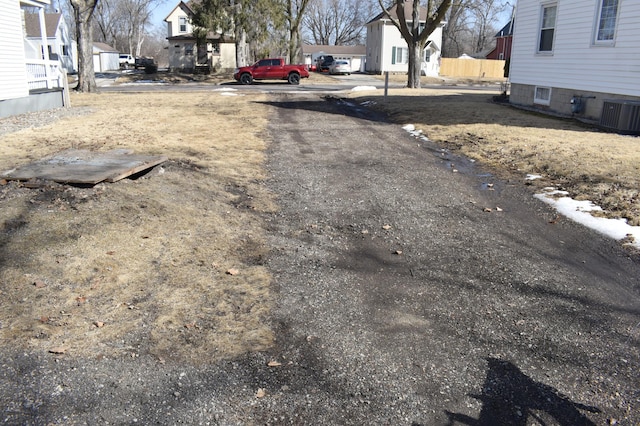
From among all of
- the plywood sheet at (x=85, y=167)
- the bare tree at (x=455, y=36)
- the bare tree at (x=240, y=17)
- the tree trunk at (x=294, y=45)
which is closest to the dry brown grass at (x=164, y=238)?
→ the plywood sheet at (x=85, y=167)

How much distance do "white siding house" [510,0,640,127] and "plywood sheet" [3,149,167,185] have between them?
436 inches

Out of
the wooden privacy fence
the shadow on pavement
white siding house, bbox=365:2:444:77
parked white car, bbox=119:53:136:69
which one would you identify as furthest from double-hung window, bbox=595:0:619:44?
parked white car, bbox=119:53:136:69

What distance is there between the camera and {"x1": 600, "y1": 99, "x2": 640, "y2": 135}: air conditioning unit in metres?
12.1

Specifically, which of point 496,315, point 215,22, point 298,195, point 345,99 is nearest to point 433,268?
point 496,315

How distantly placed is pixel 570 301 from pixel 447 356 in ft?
5.09

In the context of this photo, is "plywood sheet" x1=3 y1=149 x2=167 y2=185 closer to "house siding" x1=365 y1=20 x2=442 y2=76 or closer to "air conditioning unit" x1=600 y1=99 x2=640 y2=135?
"air conditioning unit" x1=600 y1=99 x2=640 y2=135

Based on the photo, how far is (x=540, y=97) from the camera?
56.1 feet

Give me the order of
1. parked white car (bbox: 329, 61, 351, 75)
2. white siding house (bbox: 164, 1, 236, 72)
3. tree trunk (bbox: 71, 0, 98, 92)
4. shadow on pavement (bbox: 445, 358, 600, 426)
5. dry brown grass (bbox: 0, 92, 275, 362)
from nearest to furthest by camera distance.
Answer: shadow on pavement (bbox: 445, 358, 600, 426)
dry brown grass (bbox: 0, 92, 275, 362)
tree trunk (bbox: 71, 0, 98, 92)
white siding house (bbox: 164, 1, 236, 72)
parked white car (bbox: 329, 61, 351, 75)

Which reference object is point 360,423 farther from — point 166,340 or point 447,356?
point 166,340

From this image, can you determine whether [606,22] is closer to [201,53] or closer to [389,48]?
[389,48]

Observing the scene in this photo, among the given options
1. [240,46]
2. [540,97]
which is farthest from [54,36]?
[540,97]

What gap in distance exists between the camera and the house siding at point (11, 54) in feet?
49.6

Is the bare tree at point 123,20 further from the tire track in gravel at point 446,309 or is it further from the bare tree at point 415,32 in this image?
the tire track in gravel at point 446,309

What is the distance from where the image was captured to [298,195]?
7.61 m
